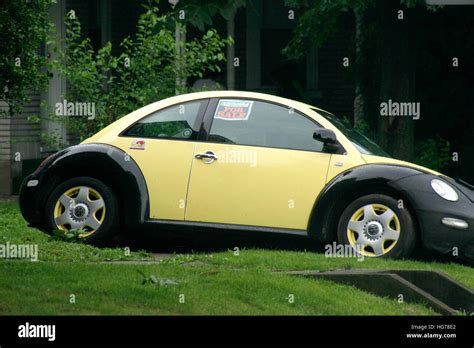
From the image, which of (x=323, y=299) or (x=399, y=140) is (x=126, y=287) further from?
(x=399, y=140)

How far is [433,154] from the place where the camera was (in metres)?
17.9

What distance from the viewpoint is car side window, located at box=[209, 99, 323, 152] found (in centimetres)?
1181

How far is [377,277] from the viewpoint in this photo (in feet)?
33.3

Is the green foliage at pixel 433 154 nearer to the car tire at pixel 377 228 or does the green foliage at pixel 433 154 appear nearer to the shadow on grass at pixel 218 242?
the shadow on grass at pixel 218 242

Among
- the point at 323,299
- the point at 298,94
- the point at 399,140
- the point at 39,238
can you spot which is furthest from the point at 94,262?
the point at 298,94

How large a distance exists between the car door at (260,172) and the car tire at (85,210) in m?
0.76

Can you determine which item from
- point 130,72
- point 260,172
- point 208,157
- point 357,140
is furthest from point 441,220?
point 130,72

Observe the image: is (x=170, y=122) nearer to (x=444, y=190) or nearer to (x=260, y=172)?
(x=260, y=172)

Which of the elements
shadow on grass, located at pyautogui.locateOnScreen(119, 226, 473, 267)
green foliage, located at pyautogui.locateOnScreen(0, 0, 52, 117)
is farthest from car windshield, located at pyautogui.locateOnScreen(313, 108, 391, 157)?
green foliage, located at pyautogui.locateOnScreen(0, 0, 52, 117)

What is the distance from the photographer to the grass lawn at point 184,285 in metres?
8.71

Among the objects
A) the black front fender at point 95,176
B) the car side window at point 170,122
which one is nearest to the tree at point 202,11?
the car side window at point 170,122

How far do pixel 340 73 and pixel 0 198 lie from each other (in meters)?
7.58

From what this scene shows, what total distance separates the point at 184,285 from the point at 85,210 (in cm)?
274

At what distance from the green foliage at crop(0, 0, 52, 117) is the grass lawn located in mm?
4174
